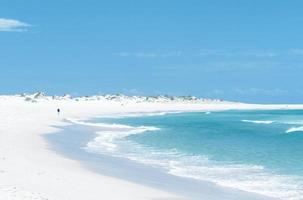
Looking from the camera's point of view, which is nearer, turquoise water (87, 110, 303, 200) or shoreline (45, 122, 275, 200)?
shoreline (45, 122, 275, 200)

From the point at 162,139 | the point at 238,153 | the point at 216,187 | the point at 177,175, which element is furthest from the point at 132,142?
the point at 216,187

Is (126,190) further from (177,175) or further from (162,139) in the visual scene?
(162,139)

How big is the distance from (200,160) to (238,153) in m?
4.82

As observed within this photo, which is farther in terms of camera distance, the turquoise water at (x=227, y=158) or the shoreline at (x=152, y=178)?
the turquoise water at (x=227, y=158)

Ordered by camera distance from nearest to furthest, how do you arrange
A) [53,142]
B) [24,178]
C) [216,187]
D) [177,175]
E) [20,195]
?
[20,195] → [24,178] → [216,187] → [177,175] → [53,142]

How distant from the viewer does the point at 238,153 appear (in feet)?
107

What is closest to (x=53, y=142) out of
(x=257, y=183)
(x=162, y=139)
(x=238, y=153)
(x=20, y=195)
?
(x=162, y=139)

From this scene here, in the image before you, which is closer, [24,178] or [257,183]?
[24,178]

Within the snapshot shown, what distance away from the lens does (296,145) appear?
1475 inches

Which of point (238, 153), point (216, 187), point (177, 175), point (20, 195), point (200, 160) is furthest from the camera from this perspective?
point (238, 153)

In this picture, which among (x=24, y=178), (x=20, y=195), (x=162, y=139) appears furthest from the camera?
(x=162, y=139)

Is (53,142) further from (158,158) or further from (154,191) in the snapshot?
(154,191)

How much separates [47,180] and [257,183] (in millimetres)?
7428

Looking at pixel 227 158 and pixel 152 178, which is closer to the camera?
pixel 152 178
